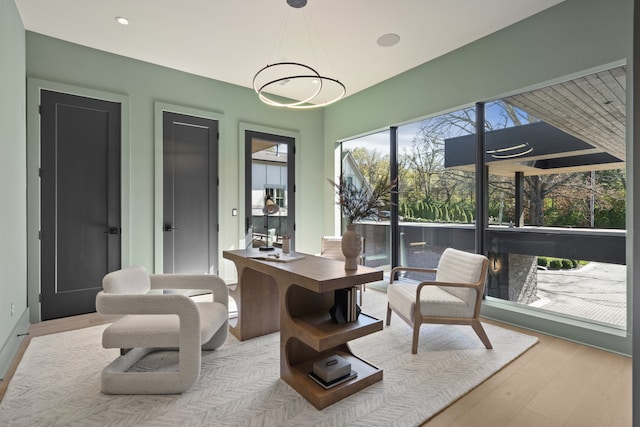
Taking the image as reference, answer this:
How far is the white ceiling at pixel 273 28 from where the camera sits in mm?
3117

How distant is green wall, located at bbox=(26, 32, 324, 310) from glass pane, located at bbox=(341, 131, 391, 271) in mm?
784

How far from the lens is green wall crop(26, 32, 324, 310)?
3.70 meters

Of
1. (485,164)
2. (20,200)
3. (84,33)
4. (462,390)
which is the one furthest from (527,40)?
(20,200)

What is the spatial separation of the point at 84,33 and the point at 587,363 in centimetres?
590

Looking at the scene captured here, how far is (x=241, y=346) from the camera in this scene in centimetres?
289

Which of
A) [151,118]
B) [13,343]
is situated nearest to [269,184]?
[151,118]

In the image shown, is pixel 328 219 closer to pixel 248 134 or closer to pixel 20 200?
pixel 248 134

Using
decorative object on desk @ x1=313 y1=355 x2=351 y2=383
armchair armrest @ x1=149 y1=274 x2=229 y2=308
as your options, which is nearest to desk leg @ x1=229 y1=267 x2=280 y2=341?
armchair armrest @ x1=149 y1=274 x2=229 y2=308

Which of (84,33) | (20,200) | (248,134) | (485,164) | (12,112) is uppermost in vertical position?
(84,33)

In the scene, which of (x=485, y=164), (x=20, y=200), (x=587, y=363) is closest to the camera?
(x=587, y=363)

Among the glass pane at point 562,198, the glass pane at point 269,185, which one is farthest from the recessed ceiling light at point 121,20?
the glass pane at point 562,198

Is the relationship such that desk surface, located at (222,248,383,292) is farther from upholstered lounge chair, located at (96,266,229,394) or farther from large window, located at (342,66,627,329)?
large window, located at (342,66,627,329)

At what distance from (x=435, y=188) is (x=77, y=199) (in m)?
4.53

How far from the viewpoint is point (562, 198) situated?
10.5 feet
